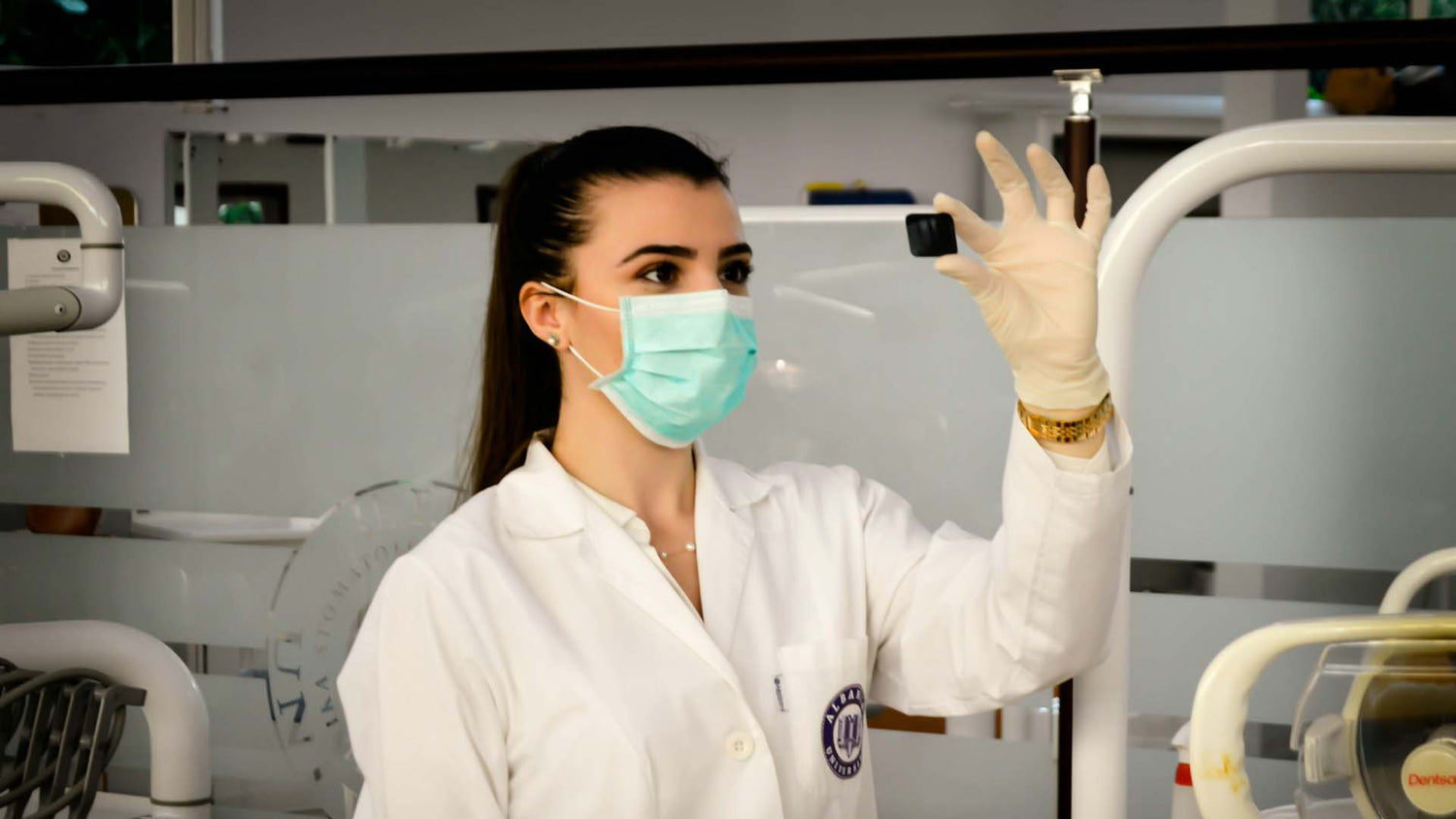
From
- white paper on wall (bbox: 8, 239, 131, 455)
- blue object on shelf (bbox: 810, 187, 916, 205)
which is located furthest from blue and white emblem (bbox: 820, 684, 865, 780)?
white paper on wall (bbox: 8, 239, 131, 455)

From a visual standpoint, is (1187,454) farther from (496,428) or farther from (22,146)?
(22,146)

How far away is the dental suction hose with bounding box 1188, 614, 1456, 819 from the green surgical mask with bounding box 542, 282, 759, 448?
0.52 metres

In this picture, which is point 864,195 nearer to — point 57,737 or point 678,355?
point 678,355

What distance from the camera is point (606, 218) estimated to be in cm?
133

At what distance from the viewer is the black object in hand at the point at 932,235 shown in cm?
106

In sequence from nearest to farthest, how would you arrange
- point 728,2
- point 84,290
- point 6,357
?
point 84,290, point 6,357, point 728,2

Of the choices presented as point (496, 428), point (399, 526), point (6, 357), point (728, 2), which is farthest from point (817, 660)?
point (728, 2)

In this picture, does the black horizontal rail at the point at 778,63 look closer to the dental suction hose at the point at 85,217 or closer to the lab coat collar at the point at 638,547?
the dental suction hose at the point at 85,217

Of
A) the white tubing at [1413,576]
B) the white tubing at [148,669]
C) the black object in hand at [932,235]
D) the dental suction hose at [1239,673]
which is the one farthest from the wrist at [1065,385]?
the white tubing at [148,669]

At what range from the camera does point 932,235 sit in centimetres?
106

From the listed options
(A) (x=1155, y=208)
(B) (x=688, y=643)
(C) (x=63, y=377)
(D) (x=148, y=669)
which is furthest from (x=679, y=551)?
(C) (x=63, y=377)

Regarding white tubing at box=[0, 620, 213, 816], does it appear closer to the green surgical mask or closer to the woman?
the woman

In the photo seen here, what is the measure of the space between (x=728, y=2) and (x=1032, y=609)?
2.34 meters

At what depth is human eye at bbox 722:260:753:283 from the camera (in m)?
1.36
